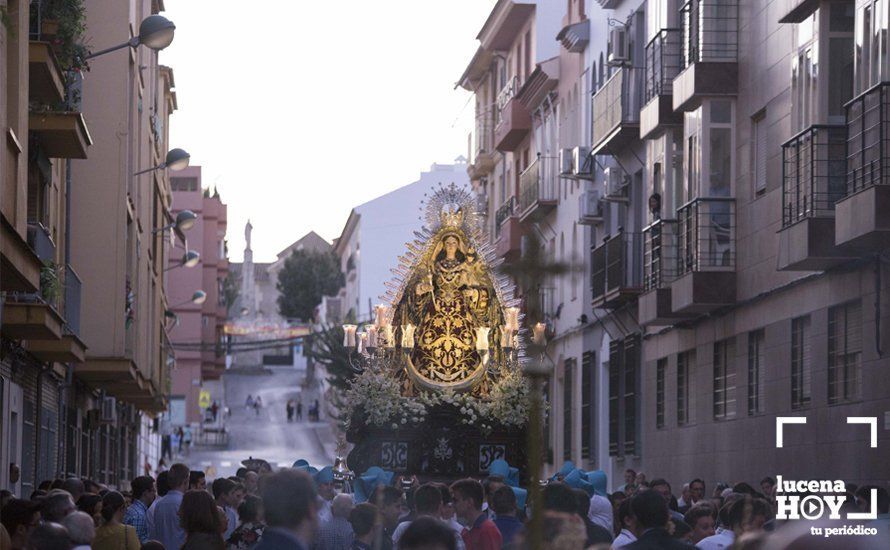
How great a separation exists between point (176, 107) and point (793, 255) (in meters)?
41.3

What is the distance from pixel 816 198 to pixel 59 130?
27.0 ft

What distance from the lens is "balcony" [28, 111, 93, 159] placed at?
66.1ft

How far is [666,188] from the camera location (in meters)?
27.2

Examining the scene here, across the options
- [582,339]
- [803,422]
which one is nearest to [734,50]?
[803,422]

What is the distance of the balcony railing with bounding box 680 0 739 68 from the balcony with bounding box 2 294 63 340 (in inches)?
380

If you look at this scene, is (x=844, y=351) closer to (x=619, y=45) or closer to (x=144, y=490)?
(x=144, y=490)

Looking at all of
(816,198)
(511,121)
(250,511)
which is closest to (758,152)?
(816,198)

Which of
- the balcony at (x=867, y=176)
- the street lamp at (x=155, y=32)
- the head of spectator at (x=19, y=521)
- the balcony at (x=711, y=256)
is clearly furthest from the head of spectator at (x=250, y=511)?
the balcony at (x=711, y=256)

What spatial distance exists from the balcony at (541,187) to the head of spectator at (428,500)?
2796cm

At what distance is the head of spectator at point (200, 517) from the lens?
33.0 feet

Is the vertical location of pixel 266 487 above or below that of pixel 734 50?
below

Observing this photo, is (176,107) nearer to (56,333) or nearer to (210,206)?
(210,206)

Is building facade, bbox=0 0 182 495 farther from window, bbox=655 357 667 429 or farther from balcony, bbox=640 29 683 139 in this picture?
window, bbox=655 357 667 429

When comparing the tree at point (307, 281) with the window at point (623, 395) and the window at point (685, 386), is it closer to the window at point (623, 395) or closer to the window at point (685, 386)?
the window at point (623, 395)
